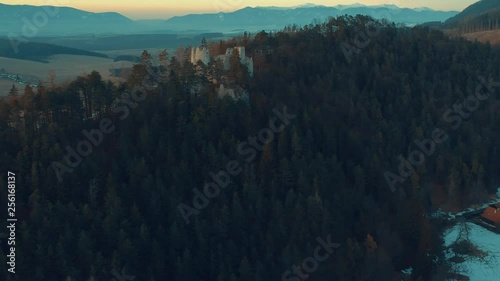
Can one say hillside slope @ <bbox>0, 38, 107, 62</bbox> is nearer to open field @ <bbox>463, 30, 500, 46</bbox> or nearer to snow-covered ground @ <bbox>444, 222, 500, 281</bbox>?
snow-covered ground @ <bbox>444, 222, 500, 281</bbox>

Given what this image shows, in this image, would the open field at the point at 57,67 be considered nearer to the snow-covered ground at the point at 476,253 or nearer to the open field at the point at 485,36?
the snow-covered ground at the point at 476,253

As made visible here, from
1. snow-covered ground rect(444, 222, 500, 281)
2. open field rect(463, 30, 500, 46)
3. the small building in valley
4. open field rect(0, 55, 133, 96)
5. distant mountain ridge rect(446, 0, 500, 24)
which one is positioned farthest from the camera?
distant mountain ridge rect(446, 0, 500, 24)

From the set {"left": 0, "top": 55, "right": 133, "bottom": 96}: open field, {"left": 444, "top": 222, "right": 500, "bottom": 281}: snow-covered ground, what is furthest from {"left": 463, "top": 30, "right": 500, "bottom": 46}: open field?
{"left": 444, "top": 222, "right": 500, "bottom": 281}: snow-covered ground

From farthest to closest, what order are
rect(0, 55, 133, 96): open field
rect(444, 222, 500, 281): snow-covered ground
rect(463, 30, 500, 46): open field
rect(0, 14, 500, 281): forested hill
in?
rect(463, 30, 500, 46): open field
rect(0, 55, 133, 96): open field
rect(444, 222, 500, 281): snow-covered ground
rect(0, 14, 500, 281): forested hill

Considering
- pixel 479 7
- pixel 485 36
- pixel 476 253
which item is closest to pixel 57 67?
pixel 476 253

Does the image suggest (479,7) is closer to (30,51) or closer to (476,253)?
(30,51)

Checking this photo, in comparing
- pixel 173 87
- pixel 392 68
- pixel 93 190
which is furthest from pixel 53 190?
pixel 392 68
